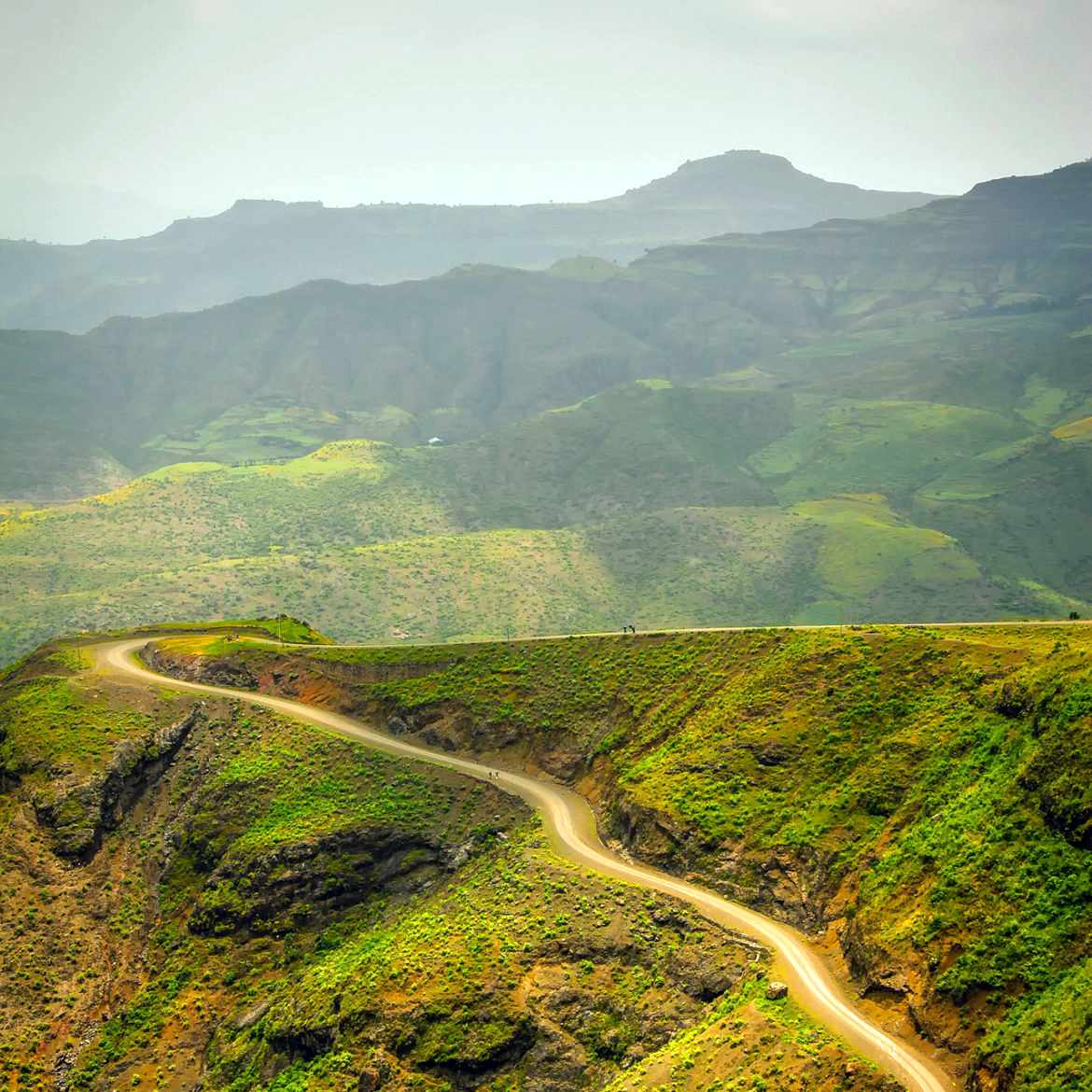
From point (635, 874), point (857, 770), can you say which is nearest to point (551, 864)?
point (635, 874)

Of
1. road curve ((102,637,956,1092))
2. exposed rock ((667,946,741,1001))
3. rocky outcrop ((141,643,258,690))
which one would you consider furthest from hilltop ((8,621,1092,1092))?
road curve ((102,637,956,1092))

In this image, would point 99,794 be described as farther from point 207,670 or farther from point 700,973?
point 700,973

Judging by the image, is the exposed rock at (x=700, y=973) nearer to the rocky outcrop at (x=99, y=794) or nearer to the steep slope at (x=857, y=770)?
the steep slope at (x=857, y=770)

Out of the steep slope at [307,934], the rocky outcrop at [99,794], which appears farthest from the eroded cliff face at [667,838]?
the rocky outcrop at [99,794]

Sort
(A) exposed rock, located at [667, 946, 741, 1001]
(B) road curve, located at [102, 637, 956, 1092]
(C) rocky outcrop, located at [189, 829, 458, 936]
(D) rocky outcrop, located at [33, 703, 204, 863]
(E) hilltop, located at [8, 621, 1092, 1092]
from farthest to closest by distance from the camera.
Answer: (D) rocky outcrop, located at [33, 703, 204, 863] < (C) rocky outcrop, located at [189, 829, 458, 936] < (A) exposed rock, located at [667, 946, 741, 1001] < (E) hilltop, located at [8, 621, 1092, 1092] < (B) road curve, located at [102, 637, 956, 1092]

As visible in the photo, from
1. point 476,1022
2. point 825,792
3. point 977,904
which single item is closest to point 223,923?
point 476,1022

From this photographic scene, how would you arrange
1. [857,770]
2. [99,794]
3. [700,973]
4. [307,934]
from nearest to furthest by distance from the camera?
[700,973], [857,770], [307,934], [99,794]

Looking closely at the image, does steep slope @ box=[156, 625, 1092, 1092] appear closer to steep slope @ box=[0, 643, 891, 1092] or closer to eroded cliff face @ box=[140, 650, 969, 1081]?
eroded cliff face @ box=[140, 650, 969, 1081]

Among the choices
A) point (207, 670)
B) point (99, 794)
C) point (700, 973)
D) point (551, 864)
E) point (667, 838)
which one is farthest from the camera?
point (207, 670)
